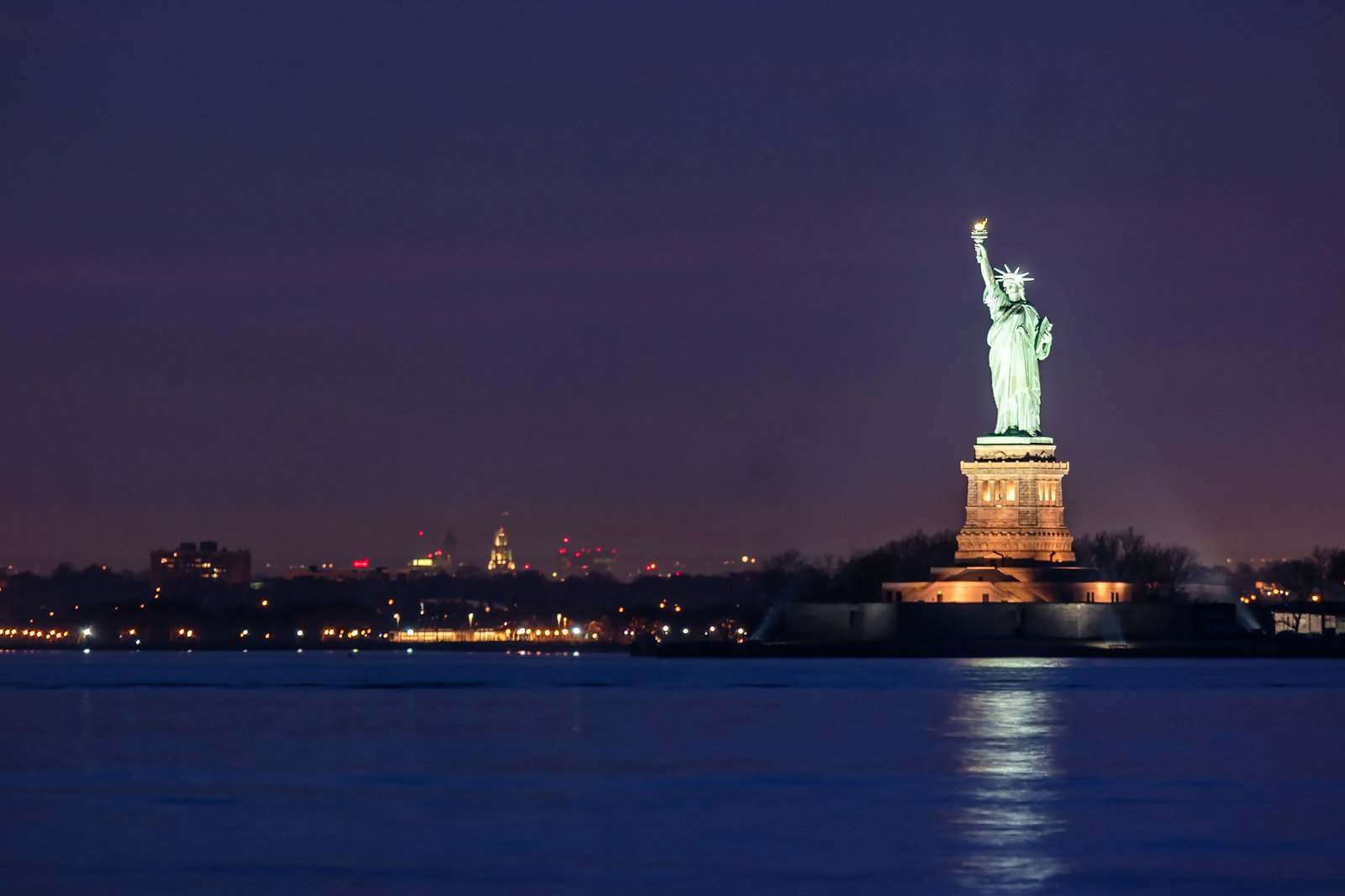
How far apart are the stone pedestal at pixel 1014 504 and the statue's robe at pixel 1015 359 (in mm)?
1150

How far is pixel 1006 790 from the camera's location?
29.9 metres

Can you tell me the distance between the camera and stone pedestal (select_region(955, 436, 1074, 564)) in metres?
79.5

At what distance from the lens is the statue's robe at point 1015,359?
81188 mm

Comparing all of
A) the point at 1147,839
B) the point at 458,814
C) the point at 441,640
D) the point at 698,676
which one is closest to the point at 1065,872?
the point at 1147,839

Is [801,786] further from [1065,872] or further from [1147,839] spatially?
[1065,872]

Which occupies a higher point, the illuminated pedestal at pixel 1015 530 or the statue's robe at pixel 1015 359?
the statue's robe at pixel 1015 359

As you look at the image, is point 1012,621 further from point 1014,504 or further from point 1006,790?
point 1006,790

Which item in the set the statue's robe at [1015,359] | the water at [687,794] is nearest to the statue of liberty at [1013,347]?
the statue's robe at [1015,359]

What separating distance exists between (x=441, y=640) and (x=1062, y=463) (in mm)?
100365

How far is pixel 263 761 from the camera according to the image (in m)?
34.7

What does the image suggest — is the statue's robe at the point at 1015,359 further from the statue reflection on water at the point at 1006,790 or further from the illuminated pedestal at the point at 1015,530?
the statue reflection on water at the point at 1006,790

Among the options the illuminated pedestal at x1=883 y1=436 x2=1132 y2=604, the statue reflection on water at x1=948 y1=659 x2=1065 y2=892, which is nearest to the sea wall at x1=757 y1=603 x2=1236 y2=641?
the illuminated pedestal at x1=883 y1=436 x2=1132 y2=604

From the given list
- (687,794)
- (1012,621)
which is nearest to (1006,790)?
(687,794)

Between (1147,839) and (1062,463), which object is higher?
(1062,463)
